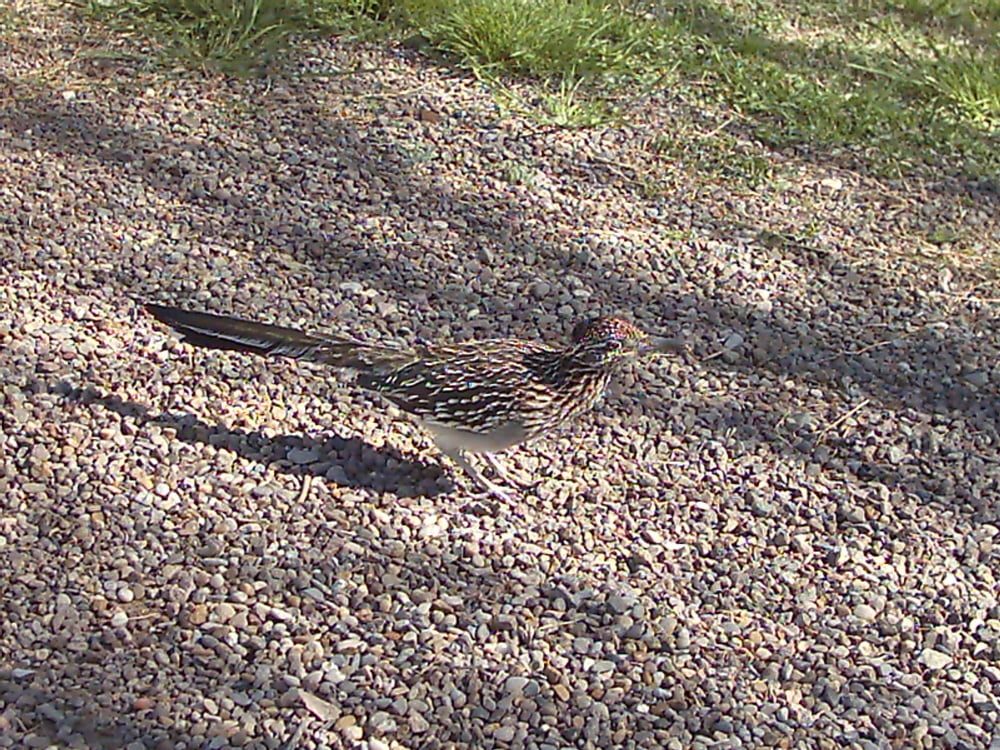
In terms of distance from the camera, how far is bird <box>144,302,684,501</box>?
4801 mm

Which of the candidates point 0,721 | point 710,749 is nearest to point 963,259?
point 710,749

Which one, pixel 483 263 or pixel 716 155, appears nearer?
pixel 483 263

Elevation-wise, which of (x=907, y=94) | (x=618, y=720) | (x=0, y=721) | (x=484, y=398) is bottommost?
(x=0, y=721)

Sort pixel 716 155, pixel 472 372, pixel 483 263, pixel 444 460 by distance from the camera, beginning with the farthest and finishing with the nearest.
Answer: pixel 716 155 → pixel 483 263 → pixel 444 460 → pixel 472 372

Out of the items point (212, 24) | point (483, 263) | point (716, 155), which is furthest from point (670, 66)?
point (212, 24)

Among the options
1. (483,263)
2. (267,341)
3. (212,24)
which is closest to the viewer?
(267,341)

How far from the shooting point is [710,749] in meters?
4.00

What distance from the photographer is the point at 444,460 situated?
5.15m

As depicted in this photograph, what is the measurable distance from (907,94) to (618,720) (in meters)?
4.69

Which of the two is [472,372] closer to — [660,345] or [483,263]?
[660,345]

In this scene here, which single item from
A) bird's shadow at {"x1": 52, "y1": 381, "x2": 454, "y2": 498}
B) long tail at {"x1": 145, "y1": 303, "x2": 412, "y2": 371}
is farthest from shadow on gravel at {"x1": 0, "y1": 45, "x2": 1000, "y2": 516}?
long tail at {"x1": 145, "y1": 303, "x2": 412, "y2": 371}

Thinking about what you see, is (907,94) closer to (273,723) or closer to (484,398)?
(484,398)

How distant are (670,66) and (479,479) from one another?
346cm

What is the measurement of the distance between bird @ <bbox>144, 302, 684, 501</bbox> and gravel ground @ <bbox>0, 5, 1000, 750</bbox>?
0.83ft
